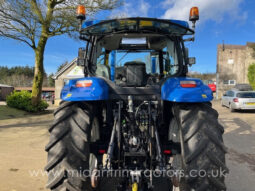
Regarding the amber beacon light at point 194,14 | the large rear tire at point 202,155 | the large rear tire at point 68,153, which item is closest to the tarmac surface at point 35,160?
the large rear tire at point 68,153

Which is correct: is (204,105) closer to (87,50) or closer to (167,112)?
(167,112)

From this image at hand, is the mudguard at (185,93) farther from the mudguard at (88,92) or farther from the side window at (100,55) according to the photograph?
the side window at (100,55)

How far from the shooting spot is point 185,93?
6.74 ft

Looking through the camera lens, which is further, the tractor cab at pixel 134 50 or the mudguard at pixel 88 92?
the tractor cab at pixel 134 50

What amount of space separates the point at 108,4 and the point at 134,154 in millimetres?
12507

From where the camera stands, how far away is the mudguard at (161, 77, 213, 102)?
6.64 feet

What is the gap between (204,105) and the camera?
214 centimetres

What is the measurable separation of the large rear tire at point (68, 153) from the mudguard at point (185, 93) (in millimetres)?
868

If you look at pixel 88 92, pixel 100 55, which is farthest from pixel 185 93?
pixel 100 55

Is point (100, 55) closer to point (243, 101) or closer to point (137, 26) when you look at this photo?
point (137, 26)

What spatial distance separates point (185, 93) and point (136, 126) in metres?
0.72

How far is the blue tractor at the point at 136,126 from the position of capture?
1923mm

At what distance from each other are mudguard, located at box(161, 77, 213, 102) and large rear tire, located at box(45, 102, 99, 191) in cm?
87

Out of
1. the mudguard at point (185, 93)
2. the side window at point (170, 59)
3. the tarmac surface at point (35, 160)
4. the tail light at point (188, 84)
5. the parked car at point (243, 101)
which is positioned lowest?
the tarmac surface at point (35, 160)
